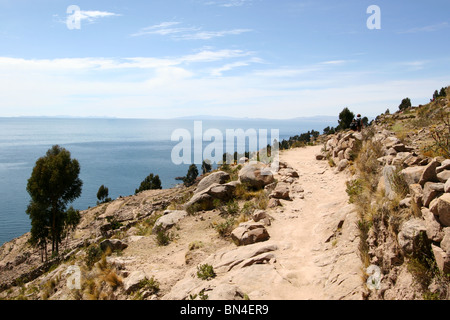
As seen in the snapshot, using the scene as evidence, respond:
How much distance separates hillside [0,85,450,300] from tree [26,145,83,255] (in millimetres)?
16893

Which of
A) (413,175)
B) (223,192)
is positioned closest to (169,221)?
(223,192)

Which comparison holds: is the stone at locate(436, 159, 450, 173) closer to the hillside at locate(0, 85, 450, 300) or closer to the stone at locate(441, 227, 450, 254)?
the hillside at locate(0, 85, 450, 300)

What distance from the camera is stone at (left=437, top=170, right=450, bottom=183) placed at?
6031 mm

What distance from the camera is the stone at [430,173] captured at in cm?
637

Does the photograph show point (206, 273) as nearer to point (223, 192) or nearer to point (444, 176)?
point (444, 176)

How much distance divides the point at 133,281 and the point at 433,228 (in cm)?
816

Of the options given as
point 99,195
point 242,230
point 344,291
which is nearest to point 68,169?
point 242,230

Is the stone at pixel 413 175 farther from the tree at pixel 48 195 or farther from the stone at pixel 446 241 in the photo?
the tree at pixel 48 195

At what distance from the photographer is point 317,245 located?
9133 mm

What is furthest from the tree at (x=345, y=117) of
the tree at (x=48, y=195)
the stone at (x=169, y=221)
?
the tree at (x=48, y=195)

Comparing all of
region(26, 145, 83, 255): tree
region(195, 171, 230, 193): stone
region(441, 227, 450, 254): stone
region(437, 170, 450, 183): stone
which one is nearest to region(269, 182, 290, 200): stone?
region(195, 171, 230, 193): stone
